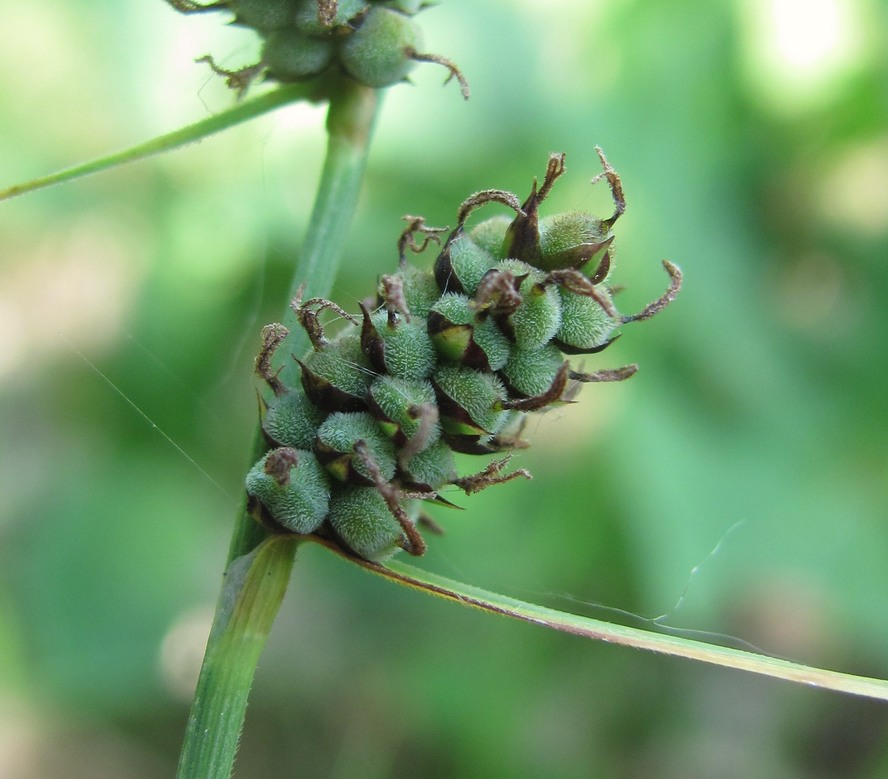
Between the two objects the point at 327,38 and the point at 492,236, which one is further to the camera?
the point at 327,38

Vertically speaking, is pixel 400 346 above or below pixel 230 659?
above

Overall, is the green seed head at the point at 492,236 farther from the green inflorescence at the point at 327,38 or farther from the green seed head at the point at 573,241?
the green inflorescence at the point at 327,38

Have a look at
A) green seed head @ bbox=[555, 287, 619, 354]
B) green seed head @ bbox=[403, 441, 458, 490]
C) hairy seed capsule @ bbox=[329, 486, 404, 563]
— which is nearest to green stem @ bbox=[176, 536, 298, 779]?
hairy seed capsule @ bbox=[329, 486, 404, 563]

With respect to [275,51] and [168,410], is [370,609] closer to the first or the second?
[168,410]

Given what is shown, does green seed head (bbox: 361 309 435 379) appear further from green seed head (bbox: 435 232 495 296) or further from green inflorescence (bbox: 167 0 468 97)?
green inflorescence (bbox: 167 0 468 97)

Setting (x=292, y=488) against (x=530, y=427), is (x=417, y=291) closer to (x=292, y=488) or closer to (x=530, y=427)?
(x=292, y=488)

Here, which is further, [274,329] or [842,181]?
[842,181]

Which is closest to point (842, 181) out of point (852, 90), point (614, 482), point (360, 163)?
point (852, 90)

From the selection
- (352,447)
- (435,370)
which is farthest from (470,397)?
(352,447)
